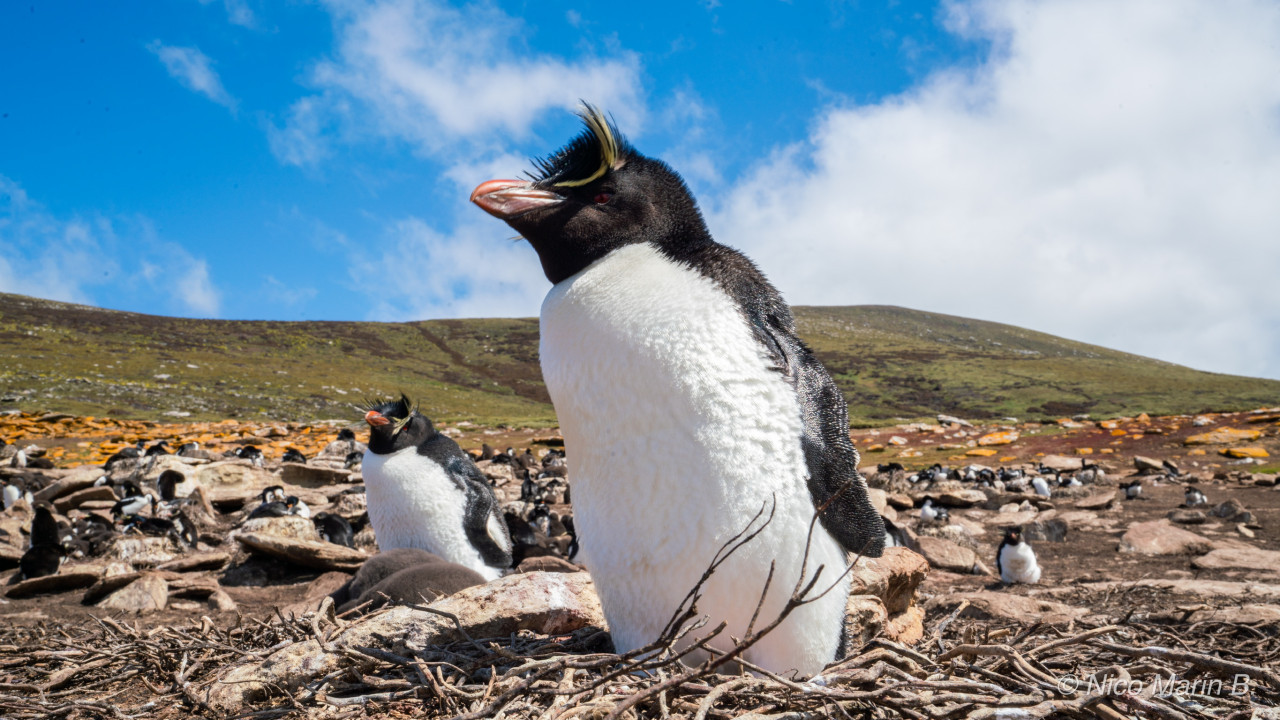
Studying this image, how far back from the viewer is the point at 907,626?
14.9 feet

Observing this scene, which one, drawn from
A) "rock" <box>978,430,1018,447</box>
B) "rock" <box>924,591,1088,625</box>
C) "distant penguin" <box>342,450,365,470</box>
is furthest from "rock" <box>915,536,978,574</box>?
"rock" <box>978,430,1018,447</box>

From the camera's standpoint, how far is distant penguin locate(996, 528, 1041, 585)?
9219 millimetres

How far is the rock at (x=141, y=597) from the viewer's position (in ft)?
22.6

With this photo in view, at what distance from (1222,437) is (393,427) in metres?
31.6

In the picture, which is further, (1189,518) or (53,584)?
(1189,518)

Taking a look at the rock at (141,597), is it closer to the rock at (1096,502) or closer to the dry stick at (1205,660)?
the dry stick at (1205,660)

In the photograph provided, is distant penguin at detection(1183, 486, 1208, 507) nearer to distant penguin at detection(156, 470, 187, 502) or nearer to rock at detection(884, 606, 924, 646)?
rock at detection(884, 606, 924, 646)

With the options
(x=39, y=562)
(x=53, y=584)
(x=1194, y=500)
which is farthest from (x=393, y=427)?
(x=1194, y=500)

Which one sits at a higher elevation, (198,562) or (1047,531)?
(1047,531)

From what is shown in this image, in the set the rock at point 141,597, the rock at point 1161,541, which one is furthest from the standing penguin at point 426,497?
the rock at point 1161,541

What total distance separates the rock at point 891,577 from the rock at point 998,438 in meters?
32.3

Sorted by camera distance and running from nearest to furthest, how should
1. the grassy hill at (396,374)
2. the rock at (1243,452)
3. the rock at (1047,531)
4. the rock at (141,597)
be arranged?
the rock at (141,597) < the rock at (1047,531) < the rock at (1243,452) < the grassy hill at (396,374)

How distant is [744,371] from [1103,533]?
13.1 meters

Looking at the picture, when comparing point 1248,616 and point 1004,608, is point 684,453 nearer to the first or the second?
point 1248,616
